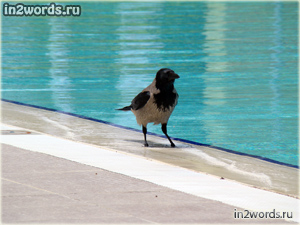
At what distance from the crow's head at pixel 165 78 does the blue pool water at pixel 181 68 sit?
5.56 feet

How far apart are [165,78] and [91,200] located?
10.6 feet

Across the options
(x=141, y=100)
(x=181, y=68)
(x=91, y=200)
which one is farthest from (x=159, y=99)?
(x=181, y=68)

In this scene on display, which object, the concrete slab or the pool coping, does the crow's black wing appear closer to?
the pool coping

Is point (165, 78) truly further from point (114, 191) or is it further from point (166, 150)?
point (114, 191)

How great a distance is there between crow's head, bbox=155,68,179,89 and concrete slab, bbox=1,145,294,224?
1954 millimetres

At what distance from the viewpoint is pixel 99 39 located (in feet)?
81.9

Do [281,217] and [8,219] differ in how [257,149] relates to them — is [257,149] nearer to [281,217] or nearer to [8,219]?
[281,217]

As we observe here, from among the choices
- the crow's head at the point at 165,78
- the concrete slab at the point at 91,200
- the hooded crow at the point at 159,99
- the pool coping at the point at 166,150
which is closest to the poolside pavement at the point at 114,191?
the concrete slab at the point at 91,200

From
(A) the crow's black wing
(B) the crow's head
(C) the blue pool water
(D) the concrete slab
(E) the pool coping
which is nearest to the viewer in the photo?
(D) the concrete slab

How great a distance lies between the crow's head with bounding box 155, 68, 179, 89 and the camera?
999 centimetres

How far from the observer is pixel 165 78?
10031mm

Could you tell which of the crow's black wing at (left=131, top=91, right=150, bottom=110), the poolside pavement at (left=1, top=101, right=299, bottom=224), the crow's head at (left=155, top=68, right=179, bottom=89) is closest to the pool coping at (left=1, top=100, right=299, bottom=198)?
the poolside pavement at (left=1, top=101, right=299, bottom=224)

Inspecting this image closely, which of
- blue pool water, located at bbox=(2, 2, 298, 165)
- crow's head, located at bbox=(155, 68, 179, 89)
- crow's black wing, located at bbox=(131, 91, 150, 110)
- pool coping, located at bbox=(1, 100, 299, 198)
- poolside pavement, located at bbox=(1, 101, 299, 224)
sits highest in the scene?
crow's head, located at bbox=(155, 68, 179, 89)

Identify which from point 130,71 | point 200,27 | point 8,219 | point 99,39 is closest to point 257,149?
point 8,219
